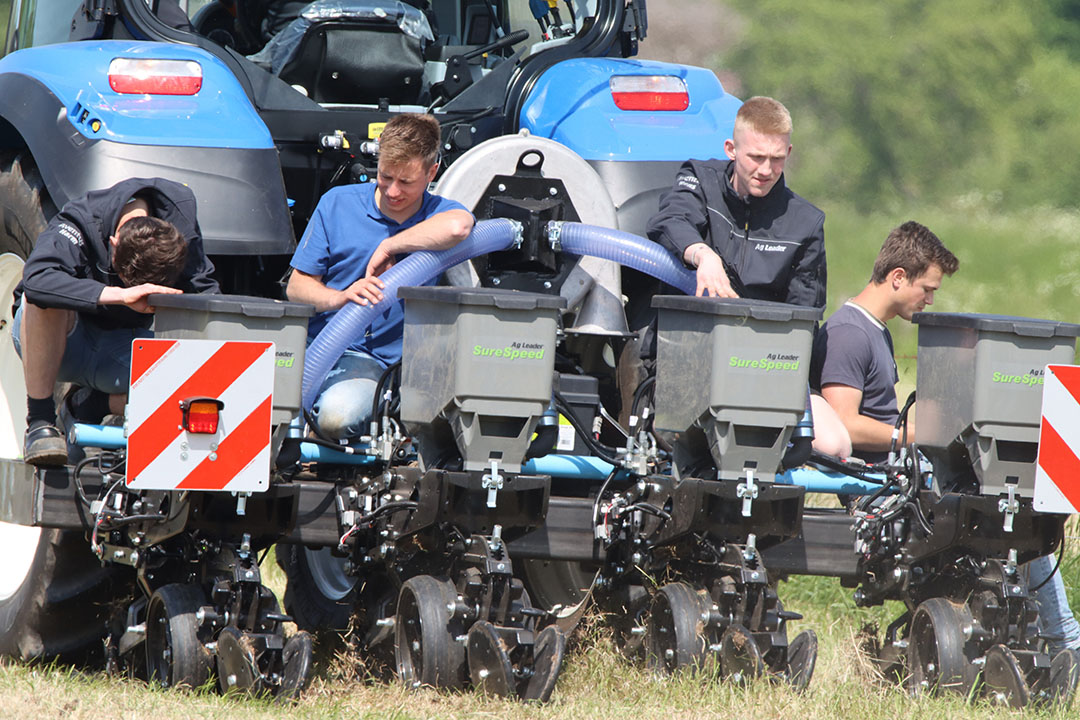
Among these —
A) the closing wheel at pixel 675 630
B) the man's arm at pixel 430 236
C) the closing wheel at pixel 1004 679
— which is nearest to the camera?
the closing wheel at pixel 1004 679

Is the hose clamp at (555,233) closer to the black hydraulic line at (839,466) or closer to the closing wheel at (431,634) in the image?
the black hydraulic line at (839,466)

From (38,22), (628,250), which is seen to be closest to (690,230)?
(628,250)

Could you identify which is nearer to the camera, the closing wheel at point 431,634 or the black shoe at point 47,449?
the closing wheel at point 431,634

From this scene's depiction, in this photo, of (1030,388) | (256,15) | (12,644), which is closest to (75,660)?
(12,644)

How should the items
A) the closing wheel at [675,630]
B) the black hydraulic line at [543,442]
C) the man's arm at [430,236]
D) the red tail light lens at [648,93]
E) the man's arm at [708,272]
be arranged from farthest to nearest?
the red tail light lens at [648,93] < the man's arm at [430,236] < the man's arm at [708,272] < the black hydraulic line at [543,442] < the closing wheel at [675,630]

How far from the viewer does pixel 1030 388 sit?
4074 mm

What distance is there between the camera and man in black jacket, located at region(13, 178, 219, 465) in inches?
164

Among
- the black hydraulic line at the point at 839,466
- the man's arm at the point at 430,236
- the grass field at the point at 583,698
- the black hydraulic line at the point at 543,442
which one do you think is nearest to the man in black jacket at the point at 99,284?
the man's arm at the point at 430,236

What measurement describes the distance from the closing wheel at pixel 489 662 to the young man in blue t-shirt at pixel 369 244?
0.77 meters

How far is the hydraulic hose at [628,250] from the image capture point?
4.60m

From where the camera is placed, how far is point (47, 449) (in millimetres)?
4230

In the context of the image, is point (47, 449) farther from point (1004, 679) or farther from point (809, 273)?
point (1004, 679)

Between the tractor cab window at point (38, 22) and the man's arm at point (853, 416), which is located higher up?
the tractor cab window at point (38, 22)

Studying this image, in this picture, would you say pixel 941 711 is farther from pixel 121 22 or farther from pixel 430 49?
pixel 121 22
